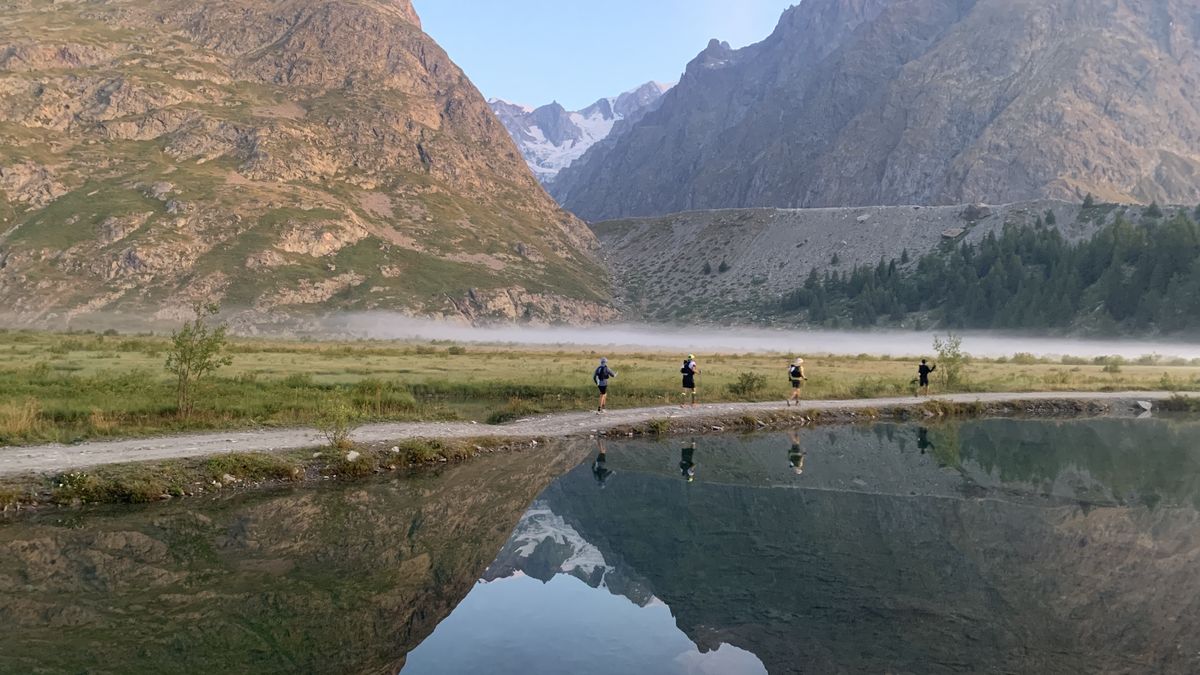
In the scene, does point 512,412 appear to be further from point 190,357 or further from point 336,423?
point 190,357

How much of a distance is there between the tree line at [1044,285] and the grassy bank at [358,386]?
63451mm

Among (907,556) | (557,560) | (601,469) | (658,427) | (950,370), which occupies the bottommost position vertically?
(557,560)

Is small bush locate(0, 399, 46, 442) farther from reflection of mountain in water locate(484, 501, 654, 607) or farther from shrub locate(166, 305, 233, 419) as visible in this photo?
reflection of mountain in water locate(484, 501, 654, 607)

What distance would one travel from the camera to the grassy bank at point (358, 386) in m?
33.6

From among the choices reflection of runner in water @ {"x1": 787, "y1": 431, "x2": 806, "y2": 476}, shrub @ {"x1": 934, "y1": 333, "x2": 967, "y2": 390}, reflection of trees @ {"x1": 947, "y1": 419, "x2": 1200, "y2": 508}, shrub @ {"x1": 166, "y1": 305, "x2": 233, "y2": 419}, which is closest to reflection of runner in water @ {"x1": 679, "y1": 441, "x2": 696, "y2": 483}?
reflection of runner in water @ {"x1": 787, "y1": 431, "x2": 806, "y2": 476}

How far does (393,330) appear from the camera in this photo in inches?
7136

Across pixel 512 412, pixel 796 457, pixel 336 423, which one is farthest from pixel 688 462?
pixel 336 423

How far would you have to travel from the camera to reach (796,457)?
34625 mm

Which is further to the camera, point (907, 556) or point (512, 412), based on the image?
point (512, 412)

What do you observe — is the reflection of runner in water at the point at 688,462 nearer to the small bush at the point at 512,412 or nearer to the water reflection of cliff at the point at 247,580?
the water reflection of cliff at the point at 247,580

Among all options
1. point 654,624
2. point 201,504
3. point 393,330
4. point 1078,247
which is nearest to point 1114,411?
point 654,624

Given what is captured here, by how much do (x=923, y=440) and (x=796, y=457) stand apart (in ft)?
32.6

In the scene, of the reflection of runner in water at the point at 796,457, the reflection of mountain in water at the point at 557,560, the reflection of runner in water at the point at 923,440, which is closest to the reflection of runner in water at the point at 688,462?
the reflection of runner in water at the point at 796,457

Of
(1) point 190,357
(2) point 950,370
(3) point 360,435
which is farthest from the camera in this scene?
(2) point 950,370
